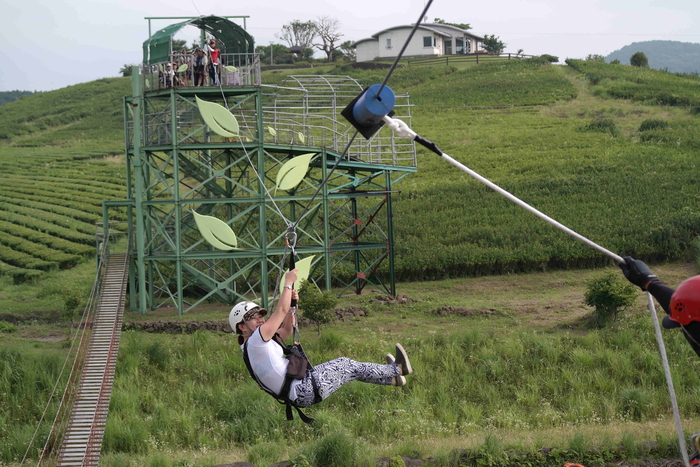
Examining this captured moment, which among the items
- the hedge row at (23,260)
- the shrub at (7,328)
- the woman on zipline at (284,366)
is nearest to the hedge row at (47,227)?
the hedge row at (23,260)

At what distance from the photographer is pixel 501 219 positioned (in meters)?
32.2

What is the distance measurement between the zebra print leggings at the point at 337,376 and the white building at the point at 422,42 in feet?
236

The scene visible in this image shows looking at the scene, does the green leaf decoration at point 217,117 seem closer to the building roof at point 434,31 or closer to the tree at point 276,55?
the building roof at point 434,31

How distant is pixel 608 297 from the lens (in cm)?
1953

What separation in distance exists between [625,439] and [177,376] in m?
10.6

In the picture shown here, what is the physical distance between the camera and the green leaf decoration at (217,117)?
68.7ft

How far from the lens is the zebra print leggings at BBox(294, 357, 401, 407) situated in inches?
301

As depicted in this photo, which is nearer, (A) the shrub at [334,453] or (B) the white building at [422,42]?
(A) the shrub at [334,453]

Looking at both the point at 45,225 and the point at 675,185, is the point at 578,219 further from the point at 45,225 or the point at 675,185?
the point at 45,225

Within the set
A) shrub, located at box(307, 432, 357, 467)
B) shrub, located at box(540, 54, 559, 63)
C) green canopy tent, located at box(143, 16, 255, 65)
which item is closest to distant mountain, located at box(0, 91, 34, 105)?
shrub, located at box(540, 54, 559, 63)

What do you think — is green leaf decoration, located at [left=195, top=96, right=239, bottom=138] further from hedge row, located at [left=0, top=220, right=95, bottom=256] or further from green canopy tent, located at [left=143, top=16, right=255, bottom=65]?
hedge row, located at [left=0, top=220, right=95, bottom=256]

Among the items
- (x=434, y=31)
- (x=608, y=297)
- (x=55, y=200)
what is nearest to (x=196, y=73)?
(x=608, y=297)

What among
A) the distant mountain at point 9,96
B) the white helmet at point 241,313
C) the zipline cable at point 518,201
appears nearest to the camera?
the zipline cable at point 518,201

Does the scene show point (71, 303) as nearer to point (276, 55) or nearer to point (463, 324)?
point (463, 324)
